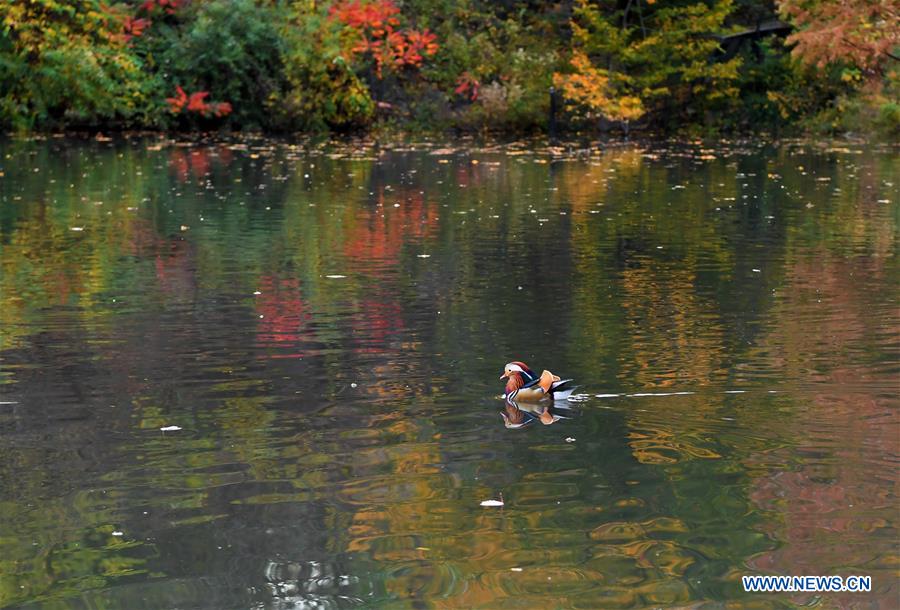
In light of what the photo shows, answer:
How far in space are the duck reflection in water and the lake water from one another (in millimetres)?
56

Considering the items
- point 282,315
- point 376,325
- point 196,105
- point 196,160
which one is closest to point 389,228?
point 282,315

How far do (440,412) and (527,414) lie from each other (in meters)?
0.53

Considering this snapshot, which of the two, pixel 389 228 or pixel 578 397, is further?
pixel 389 228

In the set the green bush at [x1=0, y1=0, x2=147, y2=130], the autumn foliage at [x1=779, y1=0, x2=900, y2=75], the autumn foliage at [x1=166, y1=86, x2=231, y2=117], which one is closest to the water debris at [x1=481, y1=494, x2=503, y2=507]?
the autumn foliage at [x1=779, y1=0, x2=900, y2=75]

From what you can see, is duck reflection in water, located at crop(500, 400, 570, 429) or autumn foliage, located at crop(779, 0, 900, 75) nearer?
duck reflection in water, located at crop(500, 400, 570, 429)

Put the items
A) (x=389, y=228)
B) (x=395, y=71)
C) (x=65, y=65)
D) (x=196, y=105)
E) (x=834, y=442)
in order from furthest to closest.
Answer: (x=395, y=71)
(x=196, y=105)
(x=65, y=65)
(x=389, y=228)
(x=834, y=442)

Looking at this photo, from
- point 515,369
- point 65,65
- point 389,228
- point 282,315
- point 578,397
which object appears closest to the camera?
point 515,369

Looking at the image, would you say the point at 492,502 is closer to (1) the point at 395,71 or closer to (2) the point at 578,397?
(2) the point at 578,397

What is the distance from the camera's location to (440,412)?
8.62 metres

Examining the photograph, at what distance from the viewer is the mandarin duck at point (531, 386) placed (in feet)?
28.4

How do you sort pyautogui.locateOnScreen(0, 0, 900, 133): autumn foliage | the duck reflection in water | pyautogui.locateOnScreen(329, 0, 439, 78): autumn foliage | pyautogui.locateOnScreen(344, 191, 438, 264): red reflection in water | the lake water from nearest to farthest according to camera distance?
the lake water
the duck reflection in water
pyautogui.locateOnScreen(344, 191, 438, 264): red reflection in water
pyautogui.locateOnScreen(0, 0, 900, 133): autumn foliage
pyautogui.locateOnScreen(329, 0, 439, 78): autumn foliage

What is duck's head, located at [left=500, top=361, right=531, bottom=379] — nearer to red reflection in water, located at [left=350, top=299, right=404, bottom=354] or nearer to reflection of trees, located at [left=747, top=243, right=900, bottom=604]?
reflection of trees, located at [left=747, top=243, right=900, bottom=604]

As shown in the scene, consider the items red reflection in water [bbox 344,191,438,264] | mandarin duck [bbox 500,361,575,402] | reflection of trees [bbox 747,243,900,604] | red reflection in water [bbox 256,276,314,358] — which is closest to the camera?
reflection of trees [bbox 747,243,900,604]

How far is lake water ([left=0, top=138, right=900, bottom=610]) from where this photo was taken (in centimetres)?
614
